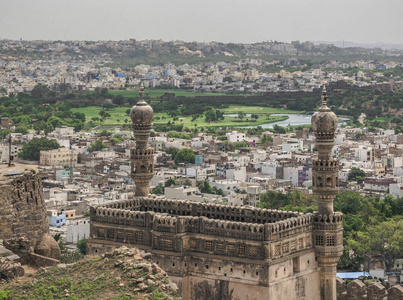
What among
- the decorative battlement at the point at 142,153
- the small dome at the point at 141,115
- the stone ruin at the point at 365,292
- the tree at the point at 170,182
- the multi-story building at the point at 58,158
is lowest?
the multi-story building at the point at 58,158

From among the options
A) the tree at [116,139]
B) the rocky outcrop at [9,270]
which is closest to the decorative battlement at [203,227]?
the rocky outcrop at [9,270]

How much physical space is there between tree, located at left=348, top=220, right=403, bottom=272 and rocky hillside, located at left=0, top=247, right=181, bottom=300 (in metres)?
30.7

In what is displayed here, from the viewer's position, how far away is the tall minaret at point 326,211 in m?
25.6

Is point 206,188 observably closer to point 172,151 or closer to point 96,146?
point 172,151

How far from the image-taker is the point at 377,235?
51719 millimetres

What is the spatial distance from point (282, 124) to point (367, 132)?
67.2 feet

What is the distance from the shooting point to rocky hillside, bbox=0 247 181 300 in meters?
18.9

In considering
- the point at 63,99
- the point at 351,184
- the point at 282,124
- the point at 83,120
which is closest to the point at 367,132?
the point at 282,124

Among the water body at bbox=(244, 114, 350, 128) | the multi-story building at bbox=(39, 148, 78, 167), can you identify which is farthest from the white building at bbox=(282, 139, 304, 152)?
the water body at bbox=(244, 114, 350, 128)

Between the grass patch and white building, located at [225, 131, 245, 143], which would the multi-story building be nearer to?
white building, located at [225, 131, 245, 143]

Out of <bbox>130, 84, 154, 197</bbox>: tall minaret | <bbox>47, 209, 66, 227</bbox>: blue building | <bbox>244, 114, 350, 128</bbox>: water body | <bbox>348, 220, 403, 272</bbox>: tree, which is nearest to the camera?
<bbox>130, 84, 154, 197</bbox>: tall minaret

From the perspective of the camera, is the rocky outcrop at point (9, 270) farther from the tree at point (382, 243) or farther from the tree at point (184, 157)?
the tree at point (184, 157)

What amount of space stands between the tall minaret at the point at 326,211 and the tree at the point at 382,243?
2389 cm

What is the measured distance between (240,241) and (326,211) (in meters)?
3.08
